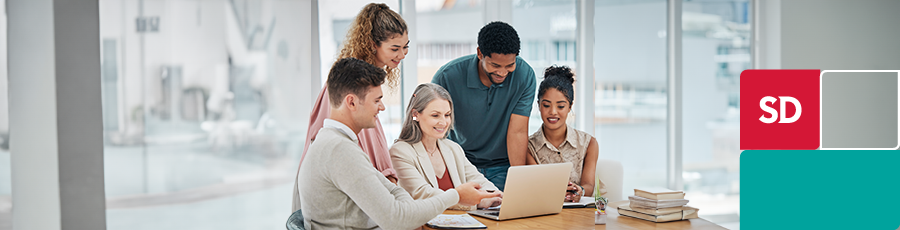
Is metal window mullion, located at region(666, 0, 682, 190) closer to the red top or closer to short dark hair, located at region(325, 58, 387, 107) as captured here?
the red top

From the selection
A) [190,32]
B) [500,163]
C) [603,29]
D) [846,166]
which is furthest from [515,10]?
[846,166]

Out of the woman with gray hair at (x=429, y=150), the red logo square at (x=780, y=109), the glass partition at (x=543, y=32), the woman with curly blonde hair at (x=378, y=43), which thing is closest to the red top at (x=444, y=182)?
the woman with gray hair at (x=429, y=150)

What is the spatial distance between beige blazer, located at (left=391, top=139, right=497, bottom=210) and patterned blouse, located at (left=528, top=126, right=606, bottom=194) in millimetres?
460

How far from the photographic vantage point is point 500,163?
2.70 m

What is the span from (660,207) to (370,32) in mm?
1212

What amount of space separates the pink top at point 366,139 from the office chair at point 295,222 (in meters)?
0.16

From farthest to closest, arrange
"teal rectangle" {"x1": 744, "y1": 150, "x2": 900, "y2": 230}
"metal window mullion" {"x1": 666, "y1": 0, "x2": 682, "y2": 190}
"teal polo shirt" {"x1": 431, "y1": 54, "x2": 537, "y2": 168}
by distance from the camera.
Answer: "metal window mullion" {"x1": 666, "y1": 0, "x2": 682, "y2": 190} → "teal rectangle" {"x1": 744, "y1": 150, "x2": 900, "y2": 230} → "teal polo shirt" {"x1": 431, "y1": 54, "x2": 537, "y2": 168}

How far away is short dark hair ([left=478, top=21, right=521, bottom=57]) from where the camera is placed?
7.74 feet

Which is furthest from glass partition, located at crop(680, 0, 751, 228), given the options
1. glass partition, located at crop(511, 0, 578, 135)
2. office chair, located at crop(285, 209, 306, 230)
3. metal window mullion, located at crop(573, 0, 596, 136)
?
office chair, located at crop(285, 209, 306, 230)

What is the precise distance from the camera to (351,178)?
151cm

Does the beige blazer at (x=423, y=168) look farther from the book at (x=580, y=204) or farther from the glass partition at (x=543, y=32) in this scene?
A: the glass partition at (x=543, y=32)

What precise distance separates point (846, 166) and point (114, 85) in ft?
15.1

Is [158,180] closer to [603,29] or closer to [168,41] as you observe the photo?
[168,41]

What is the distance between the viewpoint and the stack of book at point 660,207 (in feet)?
6.48
